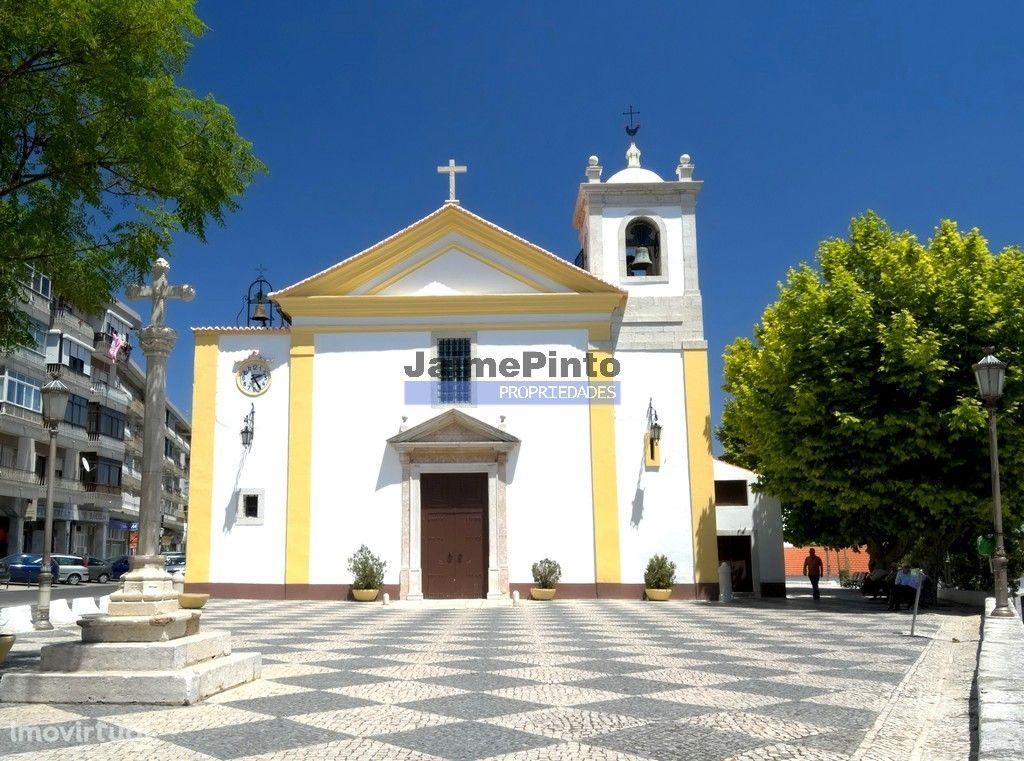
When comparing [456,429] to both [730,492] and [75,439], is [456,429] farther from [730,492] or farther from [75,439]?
[75,439]

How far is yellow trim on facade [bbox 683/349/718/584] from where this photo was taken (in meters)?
22.0

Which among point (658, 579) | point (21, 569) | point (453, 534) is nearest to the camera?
point (658, 579)

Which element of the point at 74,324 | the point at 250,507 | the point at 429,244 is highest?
the point at 74,324

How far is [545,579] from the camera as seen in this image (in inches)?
850

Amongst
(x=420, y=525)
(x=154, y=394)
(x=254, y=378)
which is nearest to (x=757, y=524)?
(x=420, y=525)

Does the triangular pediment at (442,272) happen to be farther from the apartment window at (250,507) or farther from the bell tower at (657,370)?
the apartment window at (250,507)

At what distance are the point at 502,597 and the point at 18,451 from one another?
27.8 meters

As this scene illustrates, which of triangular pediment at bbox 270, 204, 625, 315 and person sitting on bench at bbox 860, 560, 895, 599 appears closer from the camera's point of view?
person sitting on bench at bbox 860, 560, 895, 599

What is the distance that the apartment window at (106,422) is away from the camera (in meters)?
48.0

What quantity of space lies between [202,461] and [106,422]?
3007 cm

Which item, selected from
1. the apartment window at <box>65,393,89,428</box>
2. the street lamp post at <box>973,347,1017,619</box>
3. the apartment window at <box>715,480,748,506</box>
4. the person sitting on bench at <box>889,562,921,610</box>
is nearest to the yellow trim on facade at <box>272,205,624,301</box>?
the apartment window at <box>715,480,748,506</box>

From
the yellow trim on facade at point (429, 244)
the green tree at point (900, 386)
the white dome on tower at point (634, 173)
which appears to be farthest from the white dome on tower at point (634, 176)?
the green tree at point (900, 386)

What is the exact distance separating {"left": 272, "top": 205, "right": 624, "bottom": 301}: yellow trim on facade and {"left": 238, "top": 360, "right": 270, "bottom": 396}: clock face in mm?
1654

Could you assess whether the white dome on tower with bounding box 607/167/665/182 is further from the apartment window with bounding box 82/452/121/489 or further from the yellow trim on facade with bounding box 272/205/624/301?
the apartment window with bounding box 82/452/121/489
